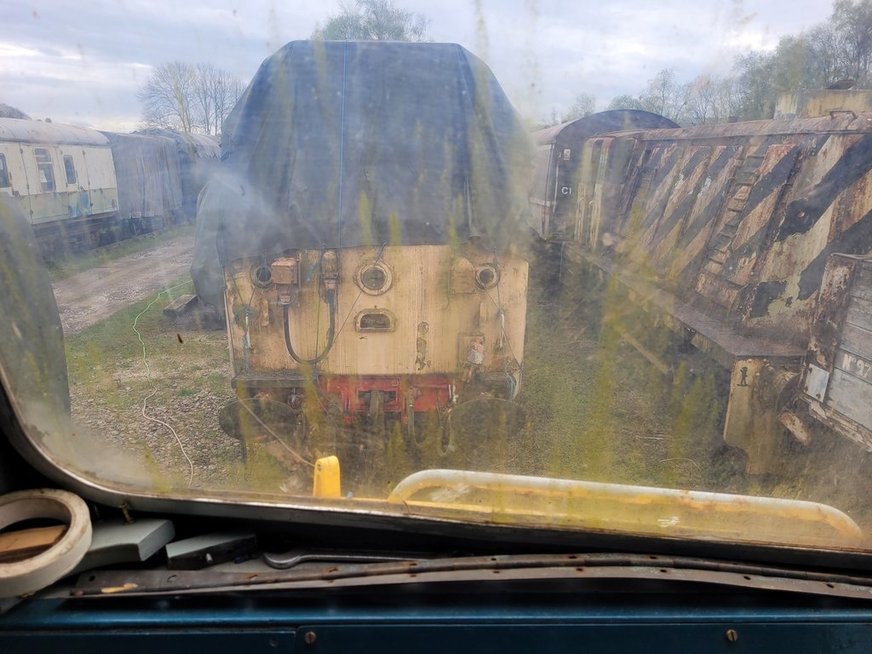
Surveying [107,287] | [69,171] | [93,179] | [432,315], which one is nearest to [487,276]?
[432,315]

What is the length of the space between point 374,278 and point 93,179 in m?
5.70

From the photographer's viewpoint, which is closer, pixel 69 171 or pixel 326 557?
pixel 326 557

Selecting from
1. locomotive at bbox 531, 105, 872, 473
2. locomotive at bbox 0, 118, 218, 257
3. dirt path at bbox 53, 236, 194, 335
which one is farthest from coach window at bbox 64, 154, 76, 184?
locomotive at bbox 531, 105, 872, 473

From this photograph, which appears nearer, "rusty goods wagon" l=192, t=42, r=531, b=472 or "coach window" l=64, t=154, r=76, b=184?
"rusty goods wagon" l=192, t=42, r=531, b=472

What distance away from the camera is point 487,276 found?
3.29 meters

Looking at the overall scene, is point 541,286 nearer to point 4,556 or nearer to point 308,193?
point 308,193

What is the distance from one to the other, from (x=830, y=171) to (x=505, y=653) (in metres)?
3.79

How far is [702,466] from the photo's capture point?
2.80 meters

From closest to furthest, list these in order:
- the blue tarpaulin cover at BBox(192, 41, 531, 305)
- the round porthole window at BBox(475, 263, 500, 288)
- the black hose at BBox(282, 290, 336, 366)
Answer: the blue tarpaulin cover at BBox(192, 41, 531, 305) < the black hose at BBox(282, 290, 336, 366) < the round porthole window at BBox(475, 263, 500, 288)

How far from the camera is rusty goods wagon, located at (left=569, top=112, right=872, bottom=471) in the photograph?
2916mm

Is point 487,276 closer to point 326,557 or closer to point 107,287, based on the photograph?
point 107,287

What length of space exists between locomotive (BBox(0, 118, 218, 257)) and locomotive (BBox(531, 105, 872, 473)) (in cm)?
282

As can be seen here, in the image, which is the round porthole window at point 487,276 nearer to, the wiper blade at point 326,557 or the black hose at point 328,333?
the black hose at point 328,333

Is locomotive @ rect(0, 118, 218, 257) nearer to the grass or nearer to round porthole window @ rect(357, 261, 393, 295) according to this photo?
the grass
